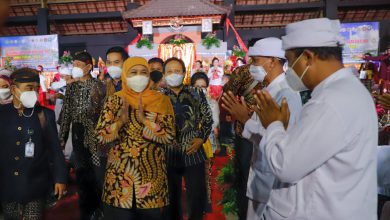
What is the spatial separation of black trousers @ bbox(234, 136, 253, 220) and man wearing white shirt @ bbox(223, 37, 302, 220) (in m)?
0.59

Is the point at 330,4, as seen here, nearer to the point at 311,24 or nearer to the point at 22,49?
the point at 22,49

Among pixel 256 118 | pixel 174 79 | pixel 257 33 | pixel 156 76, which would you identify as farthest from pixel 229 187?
pixel 257 33

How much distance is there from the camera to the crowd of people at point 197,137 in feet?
4.45

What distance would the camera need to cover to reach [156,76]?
158 inches

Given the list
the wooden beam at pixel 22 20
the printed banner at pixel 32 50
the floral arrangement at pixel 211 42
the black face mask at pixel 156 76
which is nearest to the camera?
the black face mask at pixel 156 76

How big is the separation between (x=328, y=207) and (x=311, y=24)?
0.74 meters

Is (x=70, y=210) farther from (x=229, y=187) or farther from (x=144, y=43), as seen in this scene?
(x=144, y=43)

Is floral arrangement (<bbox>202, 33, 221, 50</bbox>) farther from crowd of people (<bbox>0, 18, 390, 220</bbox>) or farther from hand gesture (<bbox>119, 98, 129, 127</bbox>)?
hand gesture (<bbox>119, 98, 129, 127</bbox>)

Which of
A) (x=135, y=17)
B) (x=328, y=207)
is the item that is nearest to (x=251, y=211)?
(x=328, y=207)

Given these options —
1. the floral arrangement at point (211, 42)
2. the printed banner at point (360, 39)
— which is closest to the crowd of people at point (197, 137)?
the floral arrangement at point (211, 42)

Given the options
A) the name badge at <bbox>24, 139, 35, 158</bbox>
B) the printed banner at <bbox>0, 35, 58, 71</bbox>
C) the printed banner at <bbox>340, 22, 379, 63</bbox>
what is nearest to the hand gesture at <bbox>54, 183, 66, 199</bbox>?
the name badge at <bbox>24, 139, 35, 158</bbox>

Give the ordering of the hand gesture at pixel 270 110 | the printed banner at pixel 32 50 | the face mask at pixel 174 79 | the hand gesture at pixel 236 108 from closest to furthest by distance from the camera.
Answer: the hand gesture at pixel 270 110
the hand gesture at pixel 236 108
the face mask at pixel 174 79
the printed banner at pixel 32 50

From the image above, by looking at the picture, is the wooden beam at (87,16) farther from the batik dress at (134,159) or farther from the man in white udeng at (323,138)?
the man in white udeng at (323,138)

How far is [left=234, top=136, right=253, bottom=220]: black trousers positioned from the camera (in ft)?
9.95
